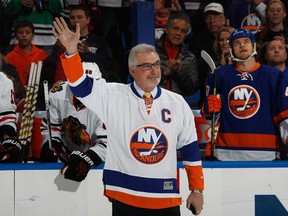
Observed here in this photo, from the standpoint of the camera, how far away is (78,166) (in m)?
3.86

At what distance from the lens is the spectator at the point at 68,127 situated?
4.17 metres

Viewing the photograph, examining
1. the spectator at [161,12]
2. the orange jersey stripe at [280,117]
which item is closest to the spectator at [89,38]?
the spectator at [161,12]

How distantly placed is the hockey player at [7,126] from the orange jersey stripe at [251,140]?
47.3 inches

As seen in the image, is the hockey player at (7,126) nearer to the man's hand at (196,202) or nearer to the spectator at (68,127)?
the spectator at (68,127)

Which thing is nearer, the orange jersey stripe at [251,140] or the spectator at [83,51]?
the orange jersey stripe at [251,140]

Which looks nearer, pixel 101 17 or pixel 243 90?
pixel 243 90

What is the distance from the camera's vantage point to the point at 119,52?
5.88m

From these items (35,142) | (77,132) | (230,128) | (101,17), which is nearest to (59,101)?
(77,132)

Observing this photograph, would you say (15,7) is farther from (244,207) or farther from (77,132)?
(244,207)

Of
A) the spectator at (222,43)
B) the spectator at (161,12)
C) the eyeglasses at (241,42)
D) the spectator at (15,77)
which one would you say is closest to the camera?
the eyeglasses at (241,42)

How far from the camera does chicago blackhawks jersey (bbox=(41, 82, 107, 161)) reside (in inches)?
167

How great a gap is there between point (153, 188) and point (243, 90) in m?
1.19

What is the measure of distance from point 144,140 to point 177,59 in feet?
7.70

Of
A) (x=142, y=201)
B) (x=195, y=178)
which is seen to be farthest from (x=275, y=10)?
(x=142, y=201)
